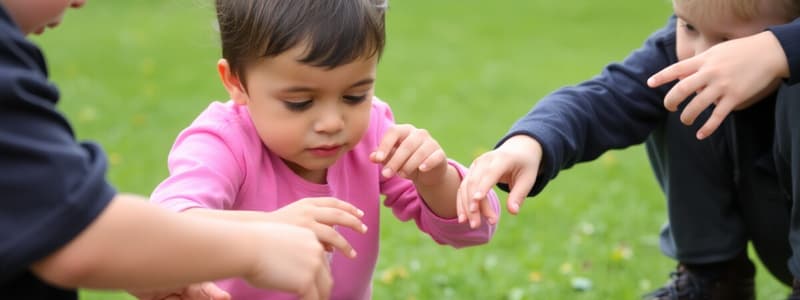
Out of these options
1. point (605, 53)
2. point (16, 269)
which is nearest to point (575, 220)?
point (16, 269)

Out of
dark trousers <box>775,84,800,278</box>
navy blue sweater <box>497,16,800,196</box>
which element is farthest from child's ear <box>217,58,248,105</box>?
dark trousers <box>775,84,800,278</box>

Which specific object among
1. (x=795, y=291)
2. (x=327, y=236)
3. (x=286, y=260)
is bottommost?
(x=795, y=291)

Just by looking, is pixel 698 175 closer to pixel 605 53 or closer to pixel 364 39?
pixel 364 39

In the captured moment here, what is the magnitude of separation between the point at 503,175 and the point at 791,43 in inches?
27.9

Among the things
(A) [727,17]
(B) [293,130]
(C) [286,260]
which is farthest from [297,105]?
(A) [727,17]

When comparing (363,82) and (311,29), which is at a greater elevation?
(311,29)

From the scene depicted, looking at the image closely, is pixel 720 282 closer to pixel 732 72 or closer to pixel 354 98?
pixel 732 72

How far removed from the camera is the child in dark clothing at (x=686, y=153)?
2.59 metres

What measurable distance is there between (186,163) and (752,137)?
1.54 metres

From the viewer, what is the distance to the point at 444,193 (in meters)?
2.54

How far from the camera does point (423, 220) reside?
2.67 metres

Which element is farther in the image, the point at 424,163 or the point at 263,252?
the point at 424,163

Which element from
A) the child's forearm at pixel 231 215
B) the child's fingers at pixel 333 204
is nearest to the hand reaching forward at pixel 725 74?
the child's fingers at pixel 333 204

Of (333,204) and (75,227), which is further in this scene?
(333,204)
